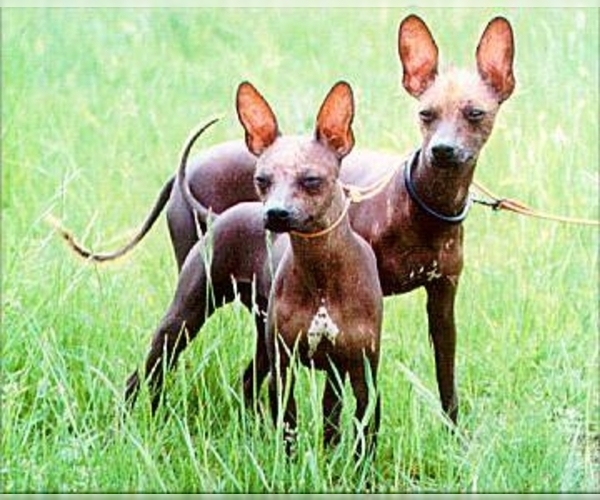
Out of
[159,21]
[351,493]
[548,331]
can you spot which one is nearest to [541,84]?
[548,331]

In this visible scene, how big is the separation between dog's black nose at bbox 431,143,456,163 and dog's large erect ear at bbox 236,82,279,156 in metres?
0.34

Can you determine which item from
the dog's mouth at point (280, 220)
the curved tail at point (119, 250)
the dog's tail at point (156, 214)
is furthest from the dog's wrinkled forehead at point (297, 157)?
the curved tail at point (119, 250)

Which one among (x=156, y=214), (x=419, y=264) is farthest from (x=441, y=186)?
(x=156, y=214)

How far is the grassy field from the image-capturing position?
348 cm

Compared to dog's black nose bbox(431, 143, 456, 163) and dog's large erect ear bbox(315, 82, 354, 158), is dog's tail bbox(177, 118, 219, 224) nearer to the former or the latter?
dog's large erect ear bbox(315, 82, 354, 158)

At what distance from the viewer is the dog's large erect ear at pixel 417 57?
3.52m

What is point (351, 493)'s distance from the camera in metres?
3.44

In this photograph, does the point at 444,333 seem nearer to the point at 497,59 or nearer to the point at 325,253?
the point at 325,253

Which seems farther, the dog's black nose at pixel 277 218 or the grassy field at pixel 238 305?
the grassy field at pixel 238 305

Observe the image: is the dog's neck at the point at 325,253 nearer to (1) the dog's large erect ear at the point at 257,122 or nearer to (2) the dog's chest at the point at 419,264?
(1) the dog's large erect ear at the point at 257,122

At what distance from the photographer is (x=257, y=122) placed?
3.33 m

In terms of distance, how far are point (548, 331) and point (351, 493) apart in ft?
4.43

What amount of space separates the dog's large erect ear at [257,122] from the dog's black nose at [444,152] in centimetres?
34

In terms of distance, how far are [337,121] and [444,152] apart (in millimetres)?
240
